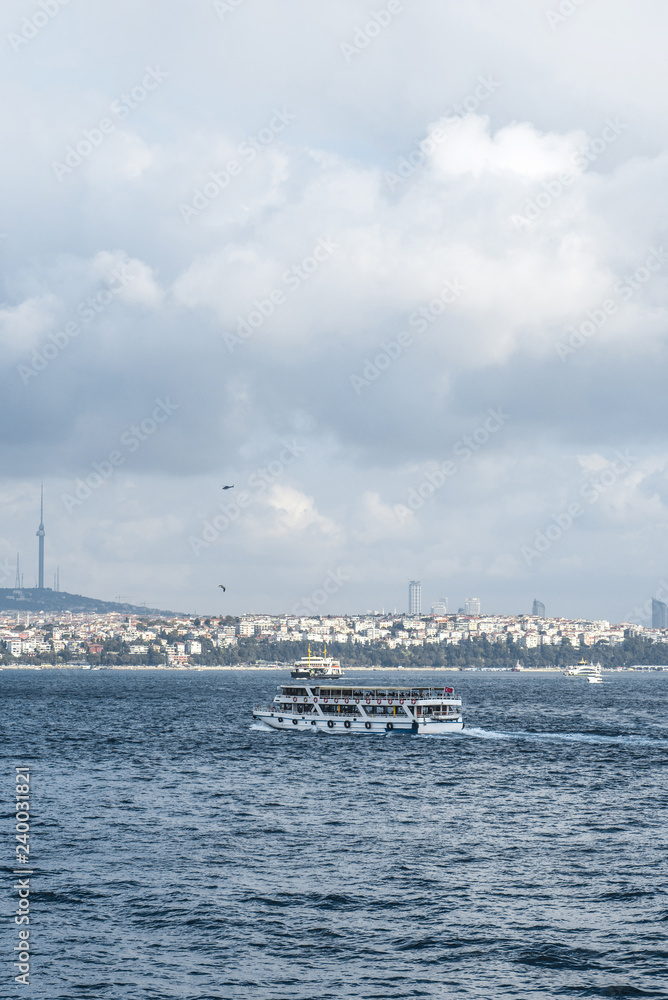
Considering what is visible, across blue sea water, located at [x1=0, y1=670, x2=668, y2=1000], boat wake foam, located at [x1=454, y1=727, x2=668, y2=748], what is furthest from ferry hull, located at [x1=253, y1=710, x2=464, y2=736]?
blue sea water, located at [x1=0, y1=670, x2=668, y2=1000]

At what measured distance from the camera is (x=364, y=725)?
10288 centimetres

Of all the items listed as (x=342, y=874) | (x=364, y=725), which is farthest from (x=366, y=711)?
(x=342, y=874)

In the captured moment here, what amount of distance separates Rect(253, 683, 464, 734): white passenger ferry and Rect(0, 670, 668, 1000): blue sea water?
15.5m

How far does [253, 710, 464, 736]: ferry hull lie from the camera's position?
102m

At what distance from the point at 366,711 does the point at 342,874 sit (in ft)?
200

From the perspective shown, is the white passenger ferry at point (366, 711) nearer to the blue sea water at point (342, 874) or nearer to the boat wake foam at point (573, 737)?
the boat wake foam at point (573, 737)

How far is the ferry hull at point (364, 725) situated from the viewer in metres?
102

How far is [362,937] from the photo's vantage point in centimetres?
3491

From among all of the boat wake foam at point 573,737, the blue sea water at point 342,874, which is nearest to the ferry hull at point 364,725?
the boat wake foam at point 573,737

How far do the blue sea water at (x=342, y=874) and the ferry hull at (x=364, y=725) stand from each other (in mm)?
14936

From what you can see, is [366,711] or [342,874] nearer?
[342,874]

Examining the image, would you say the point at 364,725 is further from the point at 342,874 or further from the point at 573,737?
the point at 342,874

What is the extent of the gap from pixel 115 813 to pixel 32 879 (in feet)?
48.0

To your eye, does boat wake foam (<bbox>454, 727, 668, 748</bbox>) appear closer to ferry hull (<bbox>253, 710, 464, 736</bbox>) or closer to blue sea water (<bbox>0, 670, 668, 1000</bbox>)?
ferry hull (<bbox>253, 710, 464, 736</bbox>)
